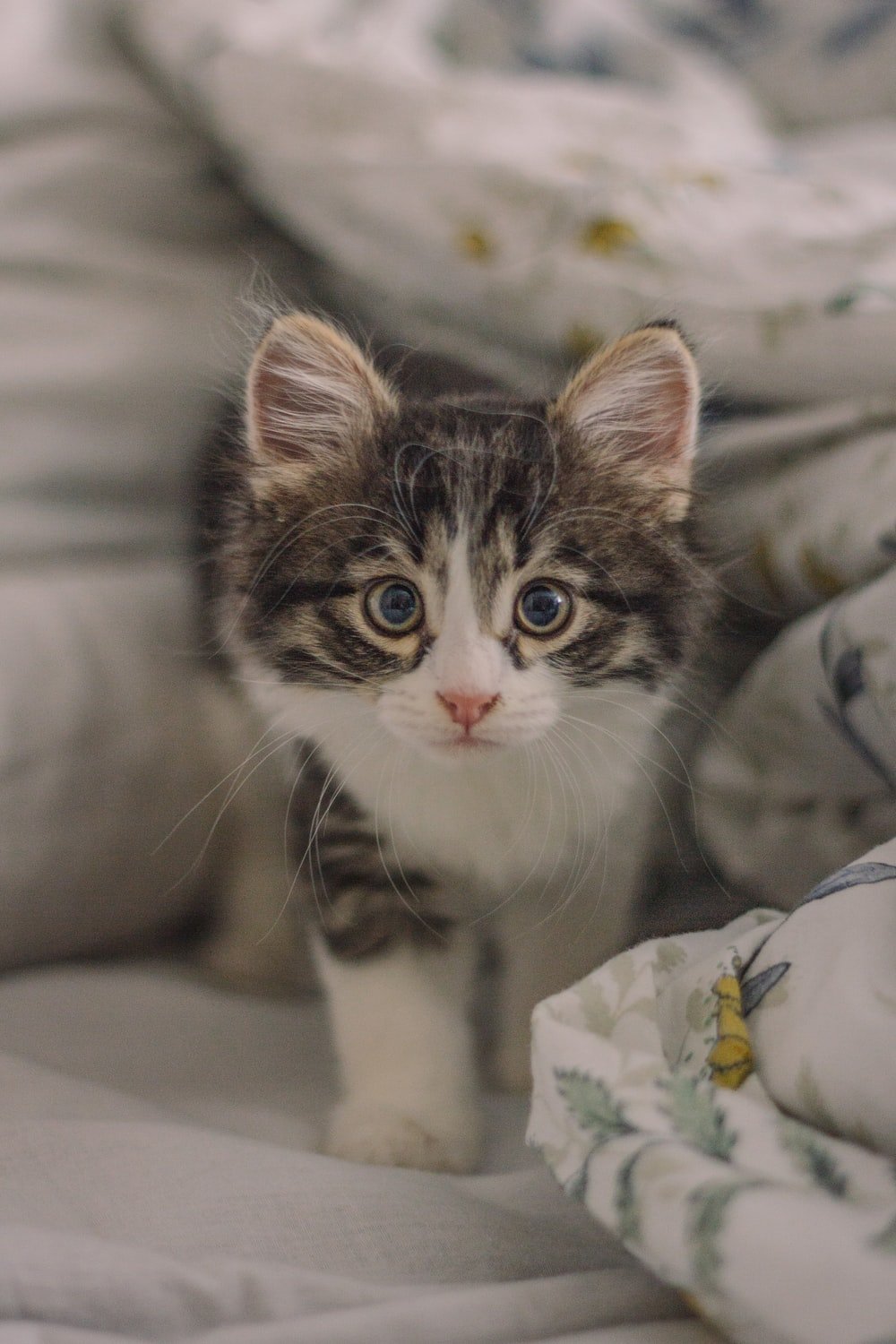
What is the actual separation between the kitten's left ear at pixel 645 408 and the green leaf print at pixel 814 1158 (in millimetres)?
509

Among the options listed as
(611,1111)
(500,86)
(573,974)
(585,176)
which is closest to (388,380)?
(585,176)

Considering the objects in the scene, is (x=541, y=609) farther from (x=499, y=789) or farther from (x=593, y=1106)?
(x=593, y=1106)

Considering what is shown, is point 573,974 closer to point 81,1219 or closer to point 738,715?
point 738,715

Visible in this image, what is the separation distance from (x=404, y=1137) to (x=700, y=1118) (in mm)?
333

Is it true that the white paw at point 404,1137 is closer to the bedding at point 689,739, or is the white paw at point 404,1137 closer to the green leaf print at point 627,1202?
the bedding at point 689,739

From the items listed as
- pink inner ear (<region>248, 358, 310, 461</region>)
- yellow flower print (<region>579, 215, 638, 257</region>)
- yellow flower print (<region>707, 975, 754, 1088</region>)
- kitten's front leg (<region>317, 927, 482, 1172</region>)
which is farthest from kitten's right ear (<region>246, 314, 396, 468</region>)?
yellow flower print (<region>707, 975, 754, 1088</region>)

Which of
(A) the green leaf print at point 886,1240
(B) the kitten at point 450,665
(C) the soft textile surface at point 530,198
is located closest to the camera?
(A) the green leaf print at point 886,1240

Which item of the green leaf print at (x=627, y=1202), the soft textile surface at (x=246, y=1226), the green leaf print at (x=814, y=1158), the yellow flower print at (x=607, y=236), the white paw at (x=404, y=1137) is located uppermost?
the yellow flower print at (x=607, y=236)

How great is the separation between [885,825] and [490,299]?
0.58 metres

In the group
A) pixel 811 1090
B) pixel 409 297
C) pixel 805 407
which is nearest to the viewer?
pixel 811 1090

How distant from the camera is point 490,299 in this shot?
1.10 m

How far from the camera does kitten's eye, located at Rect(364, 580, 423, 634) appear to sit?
34.3 inches

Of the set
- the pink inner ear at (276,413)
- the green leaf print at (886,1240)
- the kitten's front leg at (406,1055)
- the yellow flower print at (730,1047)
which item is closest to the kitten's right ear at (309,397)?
the pink inner ear at (276,413)

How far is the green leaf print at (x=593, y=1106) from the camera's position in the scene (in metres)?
0.58
